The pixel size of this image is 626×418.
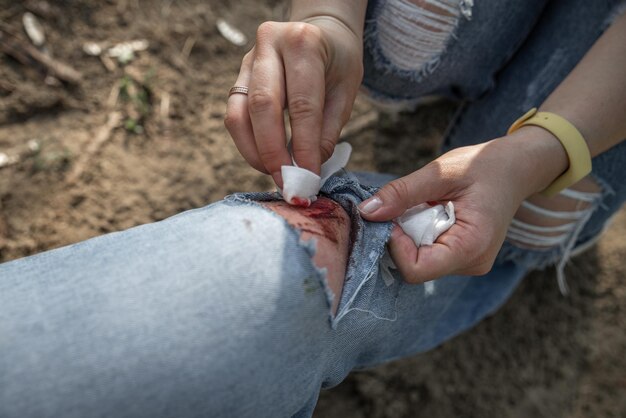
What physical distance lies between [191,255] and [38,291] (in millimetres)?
185

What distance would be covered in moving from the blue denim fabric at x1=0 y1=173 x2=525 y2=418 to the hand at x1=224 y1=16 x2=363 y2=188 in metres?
0.14

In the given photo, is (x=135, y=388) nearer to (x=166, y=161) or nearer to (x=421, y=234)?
(x=421, y=234)

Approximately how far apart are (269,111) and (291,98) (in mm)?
48

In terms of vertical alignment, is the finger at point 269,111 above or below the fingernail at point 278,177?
above

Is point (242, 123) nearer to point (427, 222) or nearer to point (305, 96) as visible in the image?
point (305, 96)

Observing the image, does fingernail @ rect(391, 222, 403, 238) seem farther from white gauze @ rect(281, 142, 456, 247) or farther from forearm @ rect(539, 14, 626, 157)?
forearm @ rect(539, 14, 626, 157)

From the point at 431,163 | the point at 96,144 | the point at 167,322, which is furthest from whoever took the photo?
the point at 96,144

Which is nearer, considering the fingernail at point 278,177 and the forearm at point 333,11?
the fingernail at point 278,177

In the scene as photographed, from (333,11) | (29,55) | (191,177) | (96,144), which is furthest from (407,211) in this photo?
(29,55)

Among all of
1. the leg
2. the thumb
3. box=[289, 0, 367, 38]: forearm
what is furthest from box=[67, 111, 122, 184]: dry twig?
the thumb

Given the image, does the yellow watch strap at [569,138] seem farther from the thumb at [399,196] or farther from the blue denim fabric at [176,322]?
the blue denim fabric at [176,322]

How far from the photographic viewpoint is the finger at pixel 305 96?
888 mm

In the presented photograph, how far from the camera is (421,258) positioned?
34.0 inches

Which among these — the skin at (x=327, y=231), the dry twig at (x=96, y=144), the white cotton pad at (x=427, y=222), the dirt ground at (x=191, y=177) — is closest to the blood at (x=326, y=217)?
the skin at (x=327, y=231)
